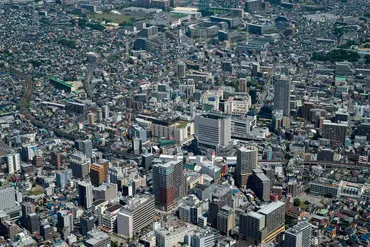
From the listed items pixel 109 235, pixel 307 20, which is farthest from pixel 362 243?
pixel 307 20

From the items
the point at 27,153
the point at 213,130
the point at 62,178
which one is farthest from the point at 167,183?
the point at 27,153

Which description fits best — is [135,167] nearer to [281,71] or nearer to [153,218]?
[153,218]

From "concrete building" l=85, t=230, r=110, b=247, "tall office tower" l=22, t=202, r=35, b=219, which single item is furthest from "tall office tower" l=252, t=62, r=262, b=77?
"concrete building" l=85, t=230, r=110, b=247

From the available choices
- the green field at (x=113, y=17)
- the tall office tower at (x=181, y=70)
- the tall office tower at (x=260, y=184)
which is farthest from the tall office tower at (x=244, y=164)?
the green field at (x=113, y=17)

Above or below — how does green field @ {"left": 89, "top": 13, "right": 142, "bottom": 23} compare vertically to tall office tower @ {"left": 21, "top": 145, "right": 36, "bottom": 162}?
above

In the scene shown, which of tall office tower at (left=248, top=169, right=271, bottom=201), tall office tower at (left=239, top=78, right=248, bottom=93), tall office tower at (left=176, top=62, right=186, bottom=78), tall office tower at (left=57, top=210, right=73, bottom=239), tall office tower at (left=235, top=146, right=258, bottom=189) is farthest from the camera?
tall office tower at (left=176, top=62, right=186, bottom=78)

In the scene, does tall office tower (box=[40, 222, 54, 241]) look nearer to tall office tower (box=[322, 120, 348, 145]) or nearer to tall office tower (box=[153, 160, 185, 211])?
tall office tower (box=[153, 160, 185, 211])
